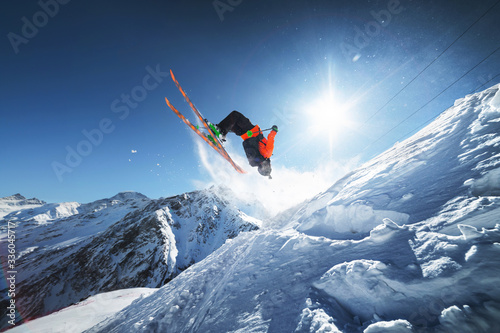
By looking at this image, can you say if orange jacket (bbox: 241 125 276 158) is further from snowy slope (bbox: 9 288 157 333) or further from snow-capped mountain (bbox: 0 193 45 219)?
snow-capped mountain (bbox: 0 193 45 219)

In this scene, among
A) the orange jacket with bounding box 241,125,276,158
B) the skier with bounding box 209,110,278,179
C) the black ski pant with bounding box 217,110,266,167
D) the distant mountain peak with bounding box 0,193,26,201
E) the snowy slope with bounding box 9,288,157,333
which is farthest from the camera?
the distant mountain peak with bounding box 0,193,26,201

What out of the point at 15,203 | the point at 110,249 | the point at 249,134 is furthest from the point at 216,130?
the point at 15,203

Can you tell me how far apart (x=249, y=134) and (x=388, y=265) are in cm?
749

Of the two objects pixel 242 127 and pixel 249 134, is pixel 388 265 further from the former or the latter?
pixel 242 127

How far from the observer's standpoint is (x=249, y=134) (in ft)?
29.0

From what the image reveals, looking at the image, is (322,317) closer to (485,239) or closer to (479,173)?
(485,239)

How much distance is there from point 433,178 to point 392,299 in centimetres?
289

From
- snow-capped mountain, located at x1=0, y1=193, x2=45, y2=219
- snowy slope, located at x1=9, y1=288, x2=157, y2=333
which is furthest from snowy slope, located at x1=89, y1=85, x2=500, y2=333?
snow-capped mountain, located at x1=0, y1=193, x2=45, y2=219

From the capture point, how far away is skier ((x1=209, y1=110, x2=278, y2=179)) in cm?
895

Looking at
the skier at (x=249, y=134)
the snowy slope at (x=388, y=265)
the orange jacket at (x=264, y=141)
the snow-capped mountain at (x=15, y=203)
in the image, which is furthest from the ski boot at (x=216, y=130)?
the snow-capped mountain at (x=15, y=203)

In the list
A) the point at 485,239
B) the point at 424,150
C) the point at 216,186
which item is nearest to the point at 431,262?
the point at 485,239

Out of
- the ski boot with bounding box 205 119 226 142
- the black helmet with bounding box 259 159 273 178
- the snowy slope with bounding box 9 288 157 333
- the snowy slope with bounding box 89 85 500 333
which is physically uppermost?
the ski boot with bounding box 205 119 226 142

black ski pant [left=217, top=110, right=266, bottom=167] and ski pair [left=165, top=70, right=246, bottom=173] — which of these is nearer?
black ski pant [left=217, top=110, right=266, bottom=167]

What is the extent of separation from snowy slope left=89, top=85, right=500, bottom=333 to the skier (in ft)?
17.0
